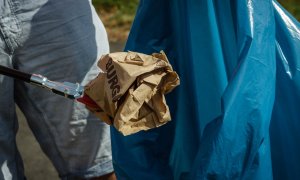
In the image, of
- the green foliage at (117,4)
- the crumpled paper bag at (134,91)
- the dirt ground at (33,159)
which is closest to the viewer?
the crumpled paper bag at (134,91)

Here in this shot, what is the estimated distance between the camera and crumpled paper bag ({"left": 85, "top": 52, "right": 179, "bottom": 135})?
1089 millimetres

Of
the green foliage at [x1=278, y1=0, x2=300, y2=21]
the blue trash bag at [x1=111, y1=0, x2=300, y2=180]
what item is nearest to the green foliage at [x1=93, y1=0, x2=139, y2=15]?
the green foliage at [x1=278, y1=0, x2=300, y2=21]

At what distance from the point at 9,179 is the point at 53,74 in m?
0.35

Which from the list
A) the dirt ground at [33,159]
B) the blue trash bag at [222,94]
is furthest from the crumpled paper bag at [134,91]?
the dirt ground at [33,159]

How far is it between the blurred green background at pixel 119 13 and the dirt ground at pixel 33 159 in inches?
38.2

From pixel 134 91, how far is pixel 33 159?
5.19ft

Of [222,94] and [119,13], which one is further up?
[222,94]

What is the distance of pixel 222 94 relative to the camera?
1.30 metres

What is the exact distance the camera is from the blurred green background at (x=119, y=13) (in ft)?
11.8

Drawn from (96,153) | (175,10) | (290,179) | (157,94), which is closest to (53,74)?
(96,153)

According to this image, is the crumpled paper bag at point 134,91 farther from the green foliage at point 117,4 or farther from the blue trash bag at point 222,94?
the green foliage at point 117,4

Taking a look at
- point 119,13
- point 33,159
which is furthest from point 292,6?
point 33,159

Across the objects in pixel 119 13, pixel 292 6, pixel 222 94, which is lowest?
pixel 292 6

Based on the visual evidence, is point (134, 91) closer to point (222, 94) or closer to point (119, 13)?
point (222, 94)
